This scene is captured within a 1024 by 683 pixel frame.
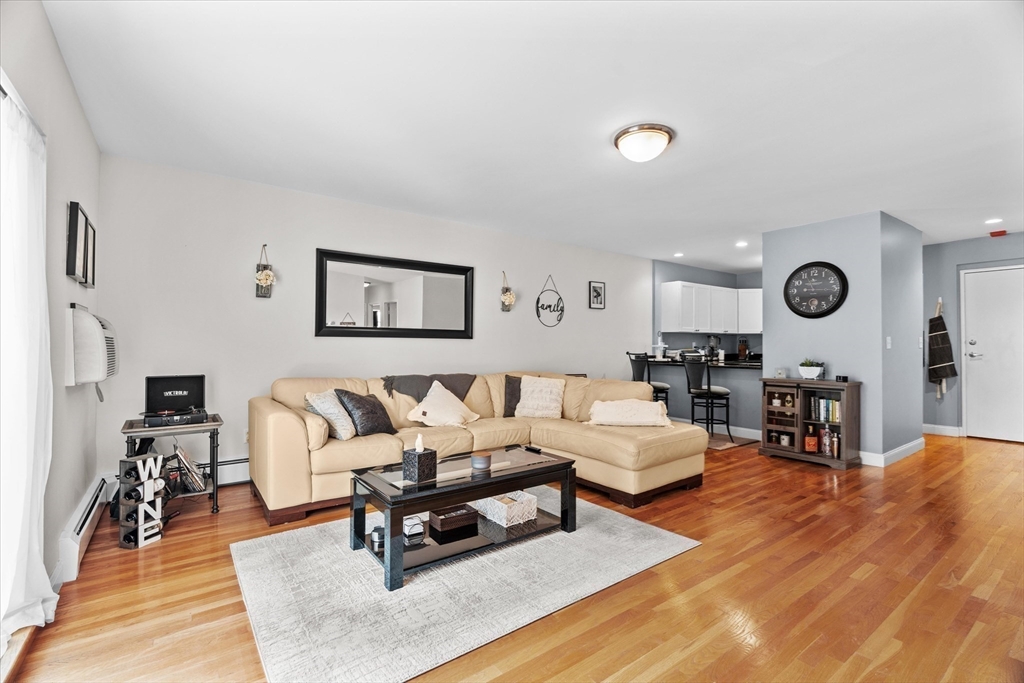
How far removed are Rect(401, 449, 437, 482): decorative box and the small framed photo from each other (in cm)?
453

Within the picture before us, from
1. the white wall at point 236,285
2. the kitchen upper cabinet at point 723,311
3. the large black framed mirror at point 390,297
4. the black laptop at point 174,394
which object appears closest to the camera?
the black laptop at point 174,394

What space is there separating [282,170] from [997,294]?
8.01 meters

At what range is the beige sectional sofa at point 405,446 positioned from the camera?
10.4 ft

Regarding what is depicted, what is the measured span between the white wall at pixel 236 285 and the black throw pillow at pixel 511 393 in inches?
24.5

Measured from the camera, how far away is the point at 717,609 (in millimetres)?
2180

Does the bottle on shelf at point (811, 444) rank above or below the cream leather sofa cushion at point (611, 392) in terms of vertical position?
below

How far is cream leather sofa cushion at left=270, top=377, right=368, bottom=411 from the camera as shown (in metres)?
3.84

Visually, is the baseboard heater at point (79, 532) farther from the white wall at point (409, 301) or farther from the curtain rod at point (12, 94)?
the white wall at point (409, 301)

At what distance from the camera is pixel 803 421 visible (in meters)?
5.09

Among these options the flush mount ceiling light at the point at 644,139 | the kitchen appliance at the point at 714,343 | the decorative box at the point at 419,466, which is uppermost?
the flush mount ceiling light at the point at 644,139

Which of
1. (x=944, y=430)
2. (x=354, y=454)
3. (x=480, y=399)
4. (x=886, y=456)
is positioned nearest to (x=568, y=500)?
(x=354, y=454)

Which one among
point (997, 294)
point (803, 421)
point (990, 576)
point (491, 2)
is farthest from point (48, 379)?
point (997, 294)

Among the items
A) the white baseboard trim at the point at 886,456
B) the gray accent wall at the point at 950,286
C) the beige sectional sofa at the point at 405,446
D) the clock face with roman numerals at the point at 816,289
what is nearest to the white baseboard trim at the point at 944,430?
the gray accent wall at the point at 950,286

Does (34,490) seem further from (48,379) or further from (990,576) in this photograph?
(990,576)
